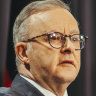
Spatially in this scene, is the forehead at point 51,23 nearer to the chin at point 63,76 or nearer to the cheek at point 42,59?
the cheek at point 42,59

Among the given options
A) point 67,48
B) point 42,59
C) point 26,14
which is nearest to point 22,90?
point 42,59

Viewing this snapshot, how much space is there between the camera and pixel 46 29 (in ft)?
4.01

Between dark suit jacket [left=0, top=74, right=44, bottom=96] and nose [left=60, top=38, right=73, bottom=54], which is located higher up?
nose [left=60, top=38, right=73, bottom=54]

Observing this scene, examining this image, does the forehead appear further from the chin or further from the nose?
the chin

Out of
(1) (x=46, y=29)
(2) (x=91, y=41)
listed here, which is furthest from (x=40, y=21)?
(2) (x=91, y=41)

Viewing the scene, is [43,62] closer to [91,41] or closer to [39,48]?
[39,48]

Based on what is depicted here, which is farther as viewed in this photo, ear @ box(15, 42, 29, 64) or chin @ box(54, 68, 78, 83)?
ear @ box(15, 42, 29, 64)

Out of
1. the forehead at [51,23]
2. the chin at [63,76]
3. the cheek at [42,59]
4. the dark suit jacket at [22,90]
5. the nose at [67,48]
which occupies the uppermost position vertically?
the forehead at [51,23]

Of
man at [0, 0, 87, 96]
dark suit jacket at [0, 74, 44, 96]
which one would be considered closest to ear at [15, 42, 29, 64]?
man at [0, 0, 87, 96]

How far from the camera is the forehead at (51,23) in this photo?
4.00ft

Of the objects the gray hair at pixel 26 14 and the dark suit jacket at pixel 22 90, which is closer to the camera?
the dark suit jacket at pixel 22 90

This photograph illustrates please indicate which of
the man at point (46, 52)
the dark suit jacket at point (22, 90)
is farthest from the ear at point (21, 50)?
the dark suit jacket at point (22, 90)

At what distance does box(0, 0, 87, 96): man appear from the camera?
46.2 inches

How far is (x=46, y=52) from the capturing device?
119 cm
